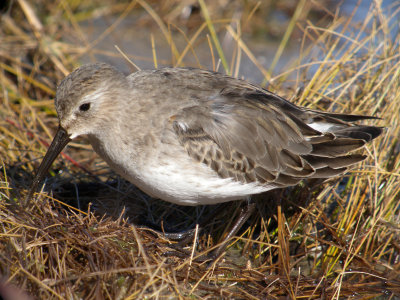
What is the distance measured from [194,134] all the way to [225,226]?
136 centimetres

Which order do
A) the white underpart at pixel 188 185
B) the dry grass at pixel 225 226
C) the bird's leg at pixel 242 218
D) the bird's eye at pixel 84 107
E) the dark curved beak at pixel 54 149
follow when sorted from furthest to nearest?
the bird's leg at pixel 242 218 < the dark curved beak at pixel 54 149 < the bird's eye at pixel 84 107 < the white underpart at pixel 188 185 < the dry grass at pixel 225 226

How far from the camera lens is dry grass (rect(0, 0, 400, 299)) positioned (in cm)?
415

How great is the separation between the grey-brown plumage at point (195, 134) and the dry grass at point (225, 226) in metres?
0.51

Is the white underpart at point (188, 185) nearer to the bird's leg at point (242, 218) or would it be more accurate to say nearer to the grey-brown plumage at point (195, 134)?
the grey-brown plumage at point (195, 134)

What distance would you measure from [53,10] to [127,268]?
5793mm

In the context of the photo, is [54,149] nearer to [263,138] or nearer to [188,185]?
[188,185]

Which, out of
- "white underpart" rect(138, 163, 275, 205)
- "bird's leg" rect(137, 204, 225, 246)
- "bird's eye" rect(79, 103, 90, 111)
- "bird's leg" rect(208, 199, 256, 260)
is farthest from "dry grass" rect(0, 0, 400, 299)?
"bird's eye" rect(79, 103, 90, 111)

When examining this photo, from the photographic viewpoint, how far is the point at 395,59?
5.86 metres

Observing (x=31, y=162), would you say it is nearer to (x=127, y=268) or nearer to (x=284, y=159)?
(x=127, y=268)

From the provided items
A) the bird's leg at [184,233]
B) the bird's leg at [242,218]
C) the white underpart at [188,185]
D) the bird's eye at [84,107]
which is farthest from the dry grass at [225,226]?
the bird's eye at [84,107]

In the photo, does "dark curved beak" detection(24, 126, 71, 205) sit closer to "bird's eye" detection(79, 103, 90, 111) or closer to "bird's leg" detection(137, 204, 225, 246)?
"bird's eye" detection(79, 103, 90, 111)

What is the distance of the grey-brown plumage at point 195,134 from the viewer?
4.41 meters

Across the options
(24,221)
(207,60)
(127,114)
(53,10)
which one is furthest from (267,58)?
(24,221)

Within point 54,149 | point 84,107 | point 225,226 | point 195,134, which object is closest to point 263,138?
point 195,134
